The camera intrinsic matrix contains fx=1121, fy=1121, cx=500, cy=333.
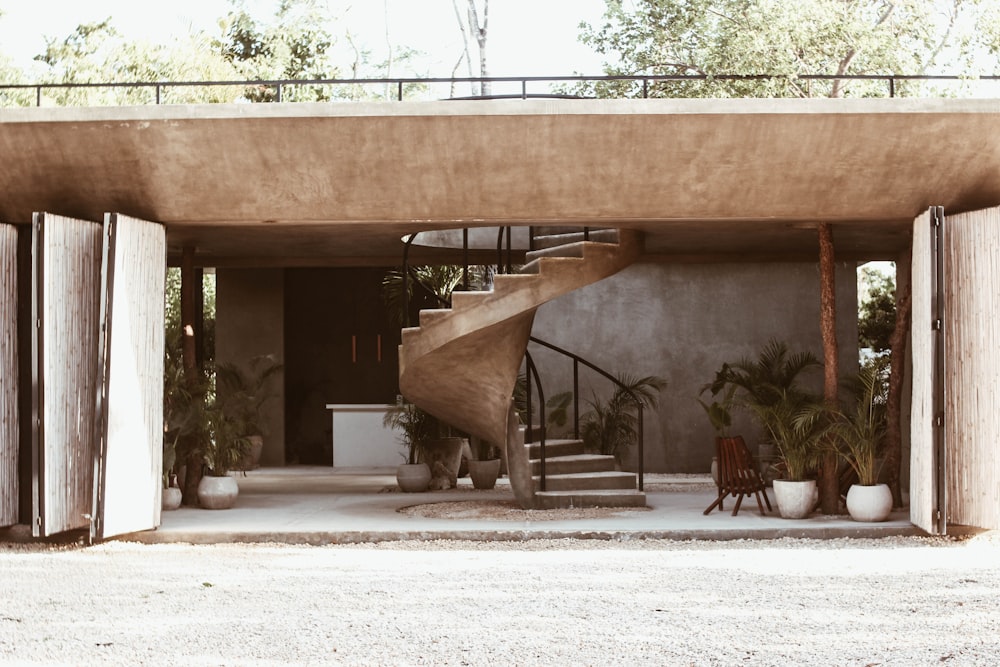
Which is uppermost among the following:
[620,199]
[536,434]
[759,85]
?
[759,85]

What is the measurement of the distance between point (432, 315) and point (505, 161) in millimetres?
1597

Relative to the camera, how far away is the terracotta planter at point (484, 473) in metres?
11.7

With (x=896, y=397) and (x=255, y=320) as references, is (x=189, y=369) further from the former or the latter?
(x=896, y=397)

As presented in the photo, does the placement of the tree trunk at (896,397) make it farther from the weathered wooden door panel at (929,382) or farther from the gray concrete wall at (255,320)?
the gray concrete wall at (255,320)

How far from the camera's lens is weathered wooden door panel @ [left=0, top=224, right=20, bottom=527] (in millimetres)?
8297

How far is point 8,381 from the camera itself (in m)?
8.36

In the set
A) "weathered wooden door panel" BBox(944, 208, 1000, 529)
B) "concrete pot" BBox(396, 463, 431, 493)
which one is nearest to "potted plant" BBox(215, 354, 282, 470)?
"concrete pot" BBox(396, 463, 431, 493)

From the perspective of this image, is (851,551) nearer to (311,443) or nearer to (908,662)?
(908,662)

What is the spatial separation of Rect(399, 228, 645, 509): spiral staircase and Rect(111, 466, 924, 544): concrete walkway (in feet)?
1.93

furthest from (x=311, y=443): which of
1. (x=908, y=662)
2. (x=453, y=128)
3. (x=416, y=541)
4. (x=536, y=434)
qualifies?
(x=908, y=662)

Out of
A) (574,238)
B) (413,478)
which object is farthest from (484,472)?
(574,238)

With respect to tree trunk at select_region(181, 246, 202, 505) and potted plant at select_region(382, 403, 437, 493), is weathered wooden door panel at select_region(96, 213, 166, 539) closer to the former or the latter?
tree trunk at select_region(181, 246, 202, 505)

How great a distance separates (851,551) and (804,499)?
1.21 m

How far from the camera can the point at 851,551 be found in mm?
7781
